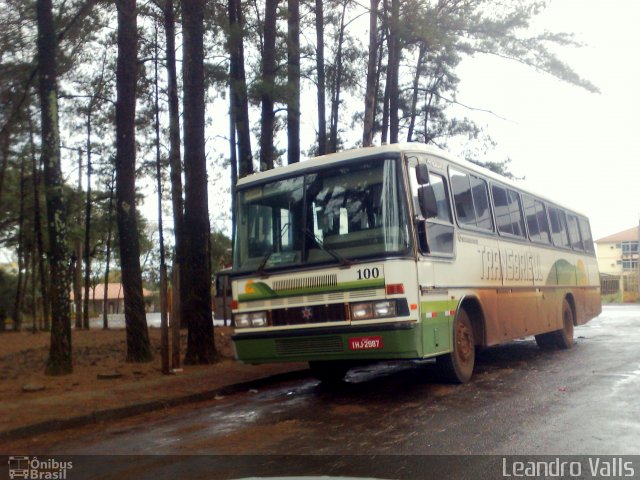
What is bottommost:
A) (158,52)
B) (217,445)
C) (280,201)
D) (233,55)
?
(217,445)

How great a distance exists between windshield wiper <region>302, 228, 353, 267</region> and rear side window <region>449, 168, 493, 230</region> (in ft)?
7.76

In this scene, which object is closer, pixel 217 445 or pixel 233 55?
pixel 217 445

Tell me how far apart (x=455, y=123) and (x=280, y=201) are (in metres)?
21.3

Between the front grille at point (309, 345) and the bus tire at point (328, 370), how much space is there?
1.80 m

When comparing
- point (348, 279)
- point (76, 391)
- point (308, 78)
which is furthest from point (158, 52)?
point (348, 279)

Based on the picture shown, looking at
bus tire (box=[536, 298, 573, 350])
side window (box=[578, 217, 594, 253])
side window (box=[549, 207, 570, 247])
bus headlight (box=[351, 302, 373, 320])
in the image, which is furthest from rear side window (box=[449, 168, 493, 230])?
side window (box=[578, 217, 594, 253])

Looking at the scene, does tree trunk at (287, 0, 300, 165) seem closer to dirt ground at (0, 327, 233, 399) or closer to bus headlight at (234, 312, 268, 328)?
dirt ground at (0, 327, 233, 399)

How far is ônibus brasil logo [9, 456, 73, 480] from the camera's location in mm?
6461

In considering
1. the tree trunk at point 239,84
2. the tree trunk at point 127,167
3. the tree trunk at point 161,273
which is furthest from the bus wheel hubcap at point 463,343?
the tree trunk at point 239,84

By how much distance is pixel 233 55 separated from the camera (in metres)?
17.9

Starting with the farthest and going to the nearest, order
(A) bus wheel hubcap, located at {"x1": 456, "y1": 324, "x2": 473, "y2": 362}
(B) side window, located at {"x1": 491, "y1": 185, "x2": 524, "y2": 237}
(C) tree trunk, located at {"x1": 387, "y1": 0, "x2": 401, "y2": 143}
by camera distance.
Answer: (C) tree trunk, located at {"x1": 387, "y1": 0, "x2": 401, "y2": 143}
(B) side window, located at {"x1": 491, "y1": 185, "x2": 524, "y2": 237}
(A) bus wheel hubcap, located at {"x1": 456, "y1": 324, "x2": 473, "y2": 362}

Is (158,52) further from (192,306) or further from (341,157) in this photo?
(341,157)

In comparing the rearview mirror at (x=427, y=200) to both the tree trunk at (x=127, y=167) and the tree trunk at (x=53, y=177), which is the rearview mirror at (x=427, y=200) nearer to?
the tree trunk at (x=53, y=177)

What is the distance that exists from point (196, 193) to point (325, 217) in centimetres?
519
